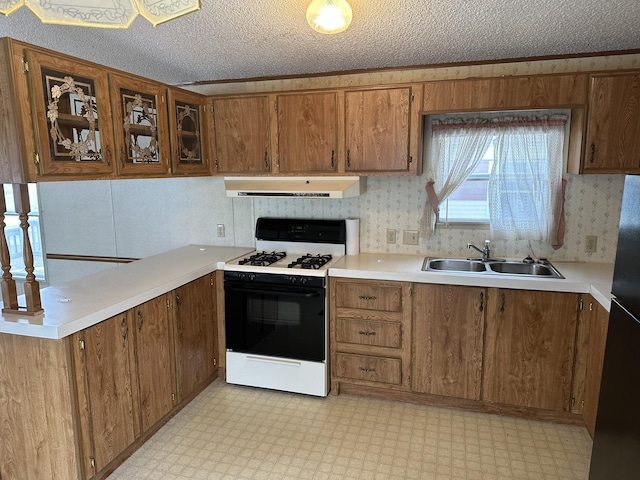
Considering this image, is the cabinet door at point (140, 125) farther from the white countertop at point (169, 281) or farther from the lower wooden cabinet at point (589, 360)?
the lower wooden cabinet at point (589, 360)

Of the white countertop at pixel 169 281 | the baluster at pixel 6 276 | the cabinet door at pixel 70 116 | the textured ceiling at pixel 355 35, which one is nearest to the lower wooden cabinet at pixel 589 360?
the white countertop at pixel 169 281

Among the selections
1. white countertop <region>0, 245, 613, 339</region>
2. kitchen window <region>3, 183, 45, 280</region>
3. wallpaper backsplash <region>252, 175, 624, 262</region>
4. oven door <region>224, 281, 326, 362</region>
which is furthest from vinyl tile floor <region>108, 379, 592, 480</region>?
kitchen window <region>3, 183, 45, 280</region>

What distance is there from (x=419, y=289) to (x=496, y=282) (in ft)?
1.57

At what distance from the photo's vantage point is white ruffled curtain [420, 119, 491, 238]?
3125mm

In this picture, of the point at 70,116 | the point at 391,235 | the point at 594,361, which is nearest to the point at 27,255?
the point at 70,116

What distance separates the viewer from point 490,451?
255 centimetres

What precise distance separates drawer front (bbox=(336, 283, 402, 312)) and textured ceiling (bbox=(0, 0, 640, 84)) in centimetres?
156

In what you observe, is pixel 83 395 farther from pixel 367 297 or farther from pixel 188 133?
pixel 188 133

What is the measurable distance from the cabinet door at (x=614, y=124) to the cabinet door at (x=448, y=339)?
112 centimetres

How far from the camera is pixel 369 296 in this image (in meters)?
3.01

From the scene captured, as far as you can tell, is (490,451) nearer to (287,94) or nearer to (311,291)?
(311,291)

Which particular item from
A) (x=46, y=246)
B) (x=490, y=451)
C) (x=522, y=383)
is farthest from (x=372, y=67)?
(x=46, y=246)

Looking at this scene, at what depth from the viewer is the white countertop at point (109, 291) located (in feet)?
6.60

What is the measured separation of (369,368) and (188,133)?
2.15m
